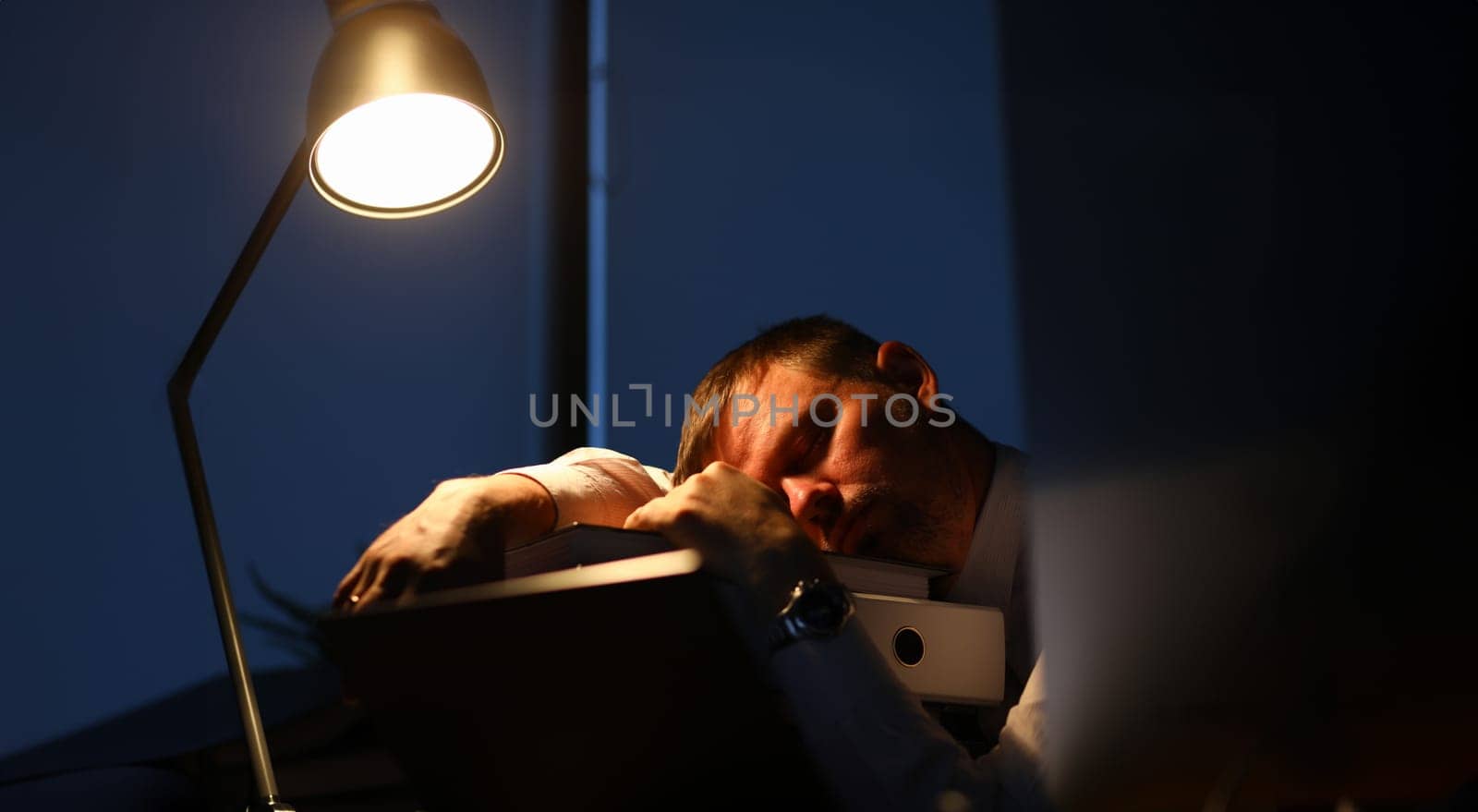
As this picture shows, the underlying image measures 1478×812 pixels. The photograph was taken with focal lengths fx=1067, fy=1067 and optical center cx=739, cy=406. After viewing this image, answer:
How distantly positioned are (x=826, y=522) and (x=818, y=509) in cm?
2

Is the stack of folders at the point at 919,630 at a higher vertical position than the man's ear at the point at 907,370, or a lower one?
lower

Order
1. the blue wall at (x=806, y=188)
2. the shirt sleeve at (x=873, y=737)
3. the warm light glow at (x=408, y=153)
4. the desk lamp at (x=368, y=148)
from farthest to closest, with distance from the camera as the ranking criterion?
the blue wall at (x=806, y=188), the warm light glow at (x=408, y=153), the desk lamp at (x=368, y=148), the shirt sleeve at (x=873, y=737)

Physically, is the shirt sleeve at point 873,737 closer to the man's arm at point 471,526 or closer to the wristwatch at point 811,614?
the wristwatch at point 811,614

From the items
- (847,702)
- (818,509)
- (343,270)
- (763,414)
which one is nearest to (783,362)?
(763,414)

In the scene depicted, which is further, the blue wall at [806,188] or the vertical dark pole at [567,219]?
the vertical dark pole at [567,219]

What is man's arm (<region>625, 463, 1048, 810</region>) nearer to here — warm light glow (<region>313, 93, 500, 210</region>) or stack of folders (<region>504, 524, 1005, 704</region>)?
stack of folders (<region>504, 524, 1005, 704</region>)

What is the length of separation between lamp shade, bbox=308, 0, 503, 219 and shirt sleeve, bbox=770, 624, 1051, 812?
0.58 metres

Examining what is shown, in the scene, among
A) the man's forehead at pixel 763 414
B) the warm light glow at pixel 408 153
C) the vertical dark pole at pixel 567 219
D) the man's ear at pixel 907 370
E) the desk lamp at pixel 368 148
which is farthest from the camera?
the vertical dark pole at pixel 567 219

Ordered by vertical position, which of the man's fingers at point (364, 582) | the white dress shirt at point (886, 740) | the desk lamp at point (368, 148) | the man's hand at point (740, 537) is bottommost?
the white dress shirt at point (886, 740)

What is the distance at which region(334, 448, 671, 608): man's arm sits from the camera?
800 mm

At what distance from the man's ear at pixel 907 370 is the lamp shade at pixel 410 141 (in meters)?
0.51

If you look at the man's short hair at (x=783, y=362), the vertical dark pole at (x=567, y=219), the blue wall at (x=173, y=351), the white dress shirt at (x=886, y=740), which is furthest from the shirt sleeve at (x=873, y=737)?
the vertical dark pole at (x=567, y=219)

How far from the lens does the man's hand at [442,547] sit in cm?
80

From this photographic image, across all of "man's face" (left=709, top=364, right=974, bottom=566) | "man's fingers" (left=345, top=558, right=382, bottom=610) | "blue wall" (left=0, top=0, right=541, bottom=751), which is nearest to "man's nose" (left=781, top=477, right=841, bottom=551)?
"man's face" (left=709, top=364, right=974, bottom=566)
